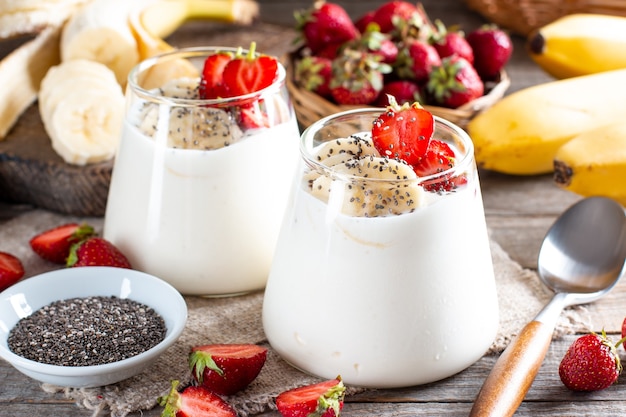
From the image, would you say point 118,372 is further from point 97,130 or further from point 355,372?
point 97,130

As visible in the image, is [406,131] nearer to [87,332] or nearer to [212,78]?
[212,78]

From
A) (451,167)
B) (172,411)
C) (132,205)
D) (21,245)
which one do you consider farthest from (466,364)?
(21,245)

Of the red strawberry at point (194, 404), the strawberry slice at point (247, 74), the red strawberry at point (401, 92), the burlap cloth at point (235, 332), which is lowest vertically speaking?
the burlap cloth at point (235, 332)

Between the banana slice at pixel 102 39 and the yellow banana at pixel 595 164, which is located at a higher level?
the banana slice at pixel 102 39

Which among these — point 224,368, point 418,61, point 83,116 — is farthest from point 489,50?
point 224,368

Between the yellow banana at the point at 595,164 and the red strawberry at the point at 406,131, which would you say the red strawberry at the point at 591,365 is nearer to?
the red strawberry at the point at 406,131

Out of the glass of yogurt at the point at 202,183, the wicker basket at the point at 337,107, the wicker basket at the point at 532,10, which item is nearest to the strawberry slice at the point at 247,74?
the glass of yogurt at the point at 202,183
